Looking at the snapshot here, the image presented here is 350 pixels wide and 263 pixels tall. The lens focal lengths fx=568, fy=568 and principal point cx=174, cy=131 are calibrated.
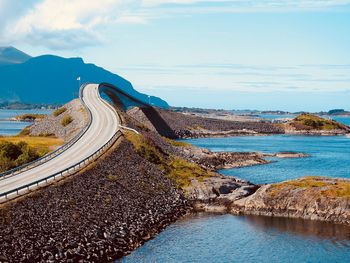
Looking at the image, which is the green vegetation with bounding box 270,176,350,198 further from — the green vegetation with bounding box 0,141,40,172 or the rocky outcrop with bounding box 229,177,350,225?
the green vegetation with bounding box 0,141,40,172

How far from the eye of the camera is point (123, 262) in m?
Answer: 50.3

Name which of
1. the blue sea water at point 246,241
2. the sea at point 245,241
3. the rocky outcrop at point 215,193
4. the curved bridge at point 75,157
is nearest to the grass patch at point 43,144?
the curved bridge at point 75,157

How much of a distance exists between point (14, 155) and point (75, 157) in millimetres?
10207

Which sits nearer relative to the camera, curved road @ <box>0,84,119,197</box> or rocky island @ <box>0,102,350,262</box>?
rocky island @ <box>0,102,350,262</box>

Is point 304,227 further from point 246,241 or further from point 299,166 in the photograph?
point 299,166

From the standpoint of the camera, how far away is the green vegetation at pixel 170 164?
8817cm

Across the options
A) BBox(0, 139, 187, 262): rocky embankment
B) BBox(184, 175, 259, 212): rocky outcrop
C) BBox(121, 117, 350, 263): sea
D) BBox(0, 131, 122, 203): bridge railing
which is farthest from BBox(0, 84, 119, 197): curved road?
BBox(184, 175, 259, 212): rocky outcrop

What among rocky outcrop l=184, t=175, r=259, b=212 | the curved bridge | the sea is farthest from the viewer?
rocky outcrop l=184, t=175, r=259, b=212

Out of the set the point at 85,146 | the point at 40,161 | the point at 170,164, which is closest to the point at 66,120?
the point at 170,164

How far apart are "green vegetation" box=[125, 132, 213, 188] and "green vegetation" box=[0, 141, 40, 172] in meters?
18.7

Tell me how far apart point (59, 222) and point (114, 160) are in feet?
102

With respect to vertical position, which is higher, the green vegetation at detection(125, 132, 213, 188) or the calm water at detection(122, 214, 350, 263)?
the green vegetation at detection(125, 132, 213, 188)

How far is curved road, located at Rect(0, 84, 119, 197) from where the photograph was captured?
62.1 meters

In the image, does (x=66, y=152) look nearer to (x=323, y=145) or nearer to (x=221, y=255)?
(x=221, y=255)
